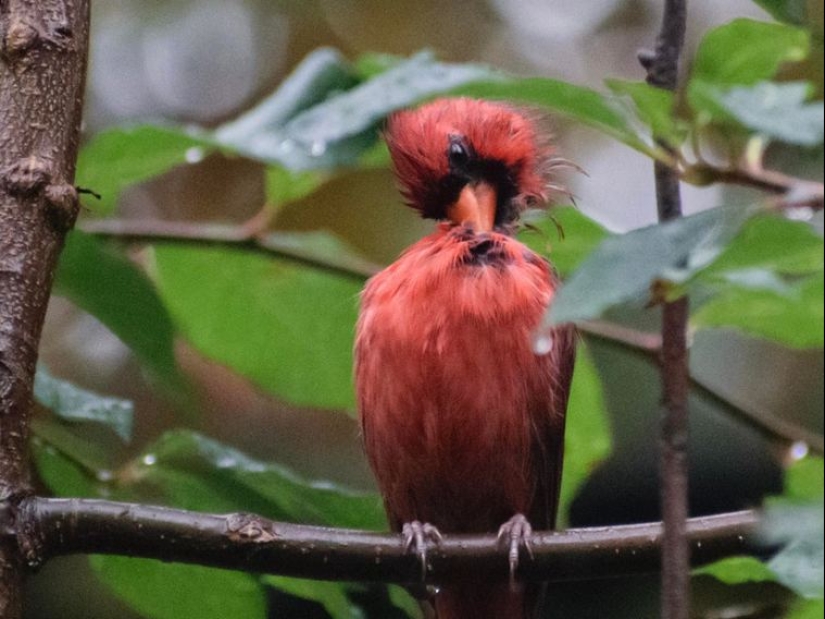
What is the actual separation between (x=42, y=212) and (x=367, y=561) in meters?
0.73

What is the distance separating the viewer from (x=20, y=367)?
213cm

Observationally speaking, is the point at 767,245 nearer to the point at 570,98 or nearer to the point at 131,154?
the point at 570,98

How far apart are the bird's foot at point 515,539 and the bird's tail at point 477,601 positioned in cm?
49

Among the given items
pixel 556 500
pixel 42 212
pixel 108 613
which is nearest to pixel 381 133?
pixel 556 500

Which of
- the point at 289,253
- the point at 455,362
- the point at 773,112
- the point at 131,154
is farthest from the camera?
the point at 455,362

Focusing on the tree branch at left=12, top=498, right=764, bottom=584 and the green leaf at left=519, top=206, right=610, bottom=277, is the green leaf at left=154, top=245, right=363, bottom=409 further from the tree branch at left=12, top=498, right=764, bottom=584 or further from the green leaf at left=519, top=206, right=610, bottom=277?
the tree branch at left=12, top=498, right=764, bottom=584

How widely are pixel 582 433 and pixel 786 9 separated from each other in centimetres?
143

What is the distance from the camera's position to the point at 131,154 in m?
2.79

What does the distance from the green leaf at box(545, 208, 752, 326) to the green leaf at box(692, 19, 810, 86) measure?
48 cm

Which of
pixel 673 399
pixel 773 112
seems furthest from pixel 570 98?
pixel 673 399

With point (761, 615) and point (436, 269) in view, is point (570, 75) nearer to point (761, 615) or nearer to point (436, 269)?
point (436, 269)

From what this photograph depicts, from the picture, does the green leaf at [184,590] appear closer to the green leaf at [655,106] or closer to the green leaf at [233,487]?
the green leaf at [233,487]

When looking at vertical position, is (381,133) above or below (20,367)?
above

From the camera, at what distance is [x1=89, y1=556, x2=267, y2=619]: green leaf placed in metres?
2.41
